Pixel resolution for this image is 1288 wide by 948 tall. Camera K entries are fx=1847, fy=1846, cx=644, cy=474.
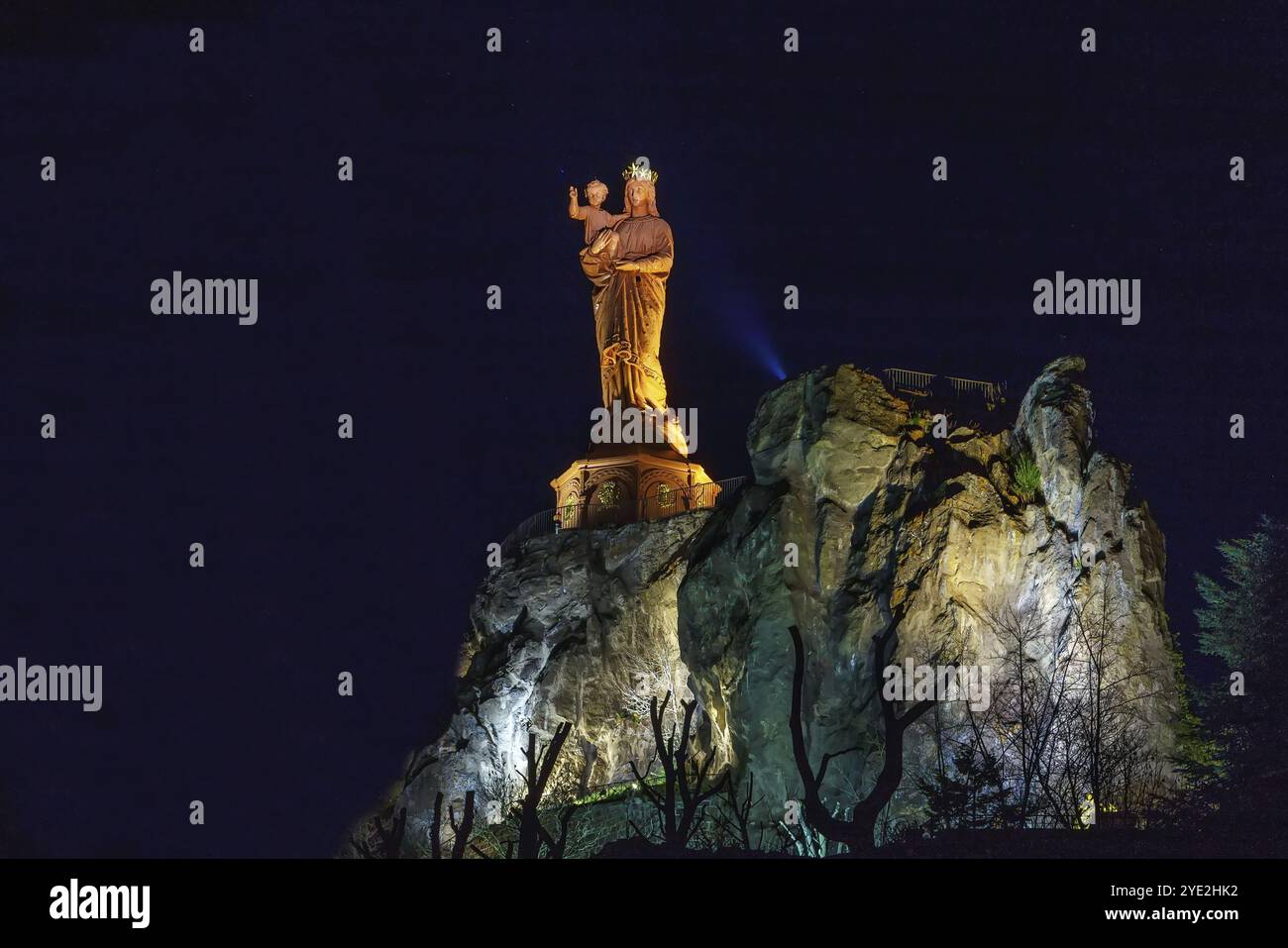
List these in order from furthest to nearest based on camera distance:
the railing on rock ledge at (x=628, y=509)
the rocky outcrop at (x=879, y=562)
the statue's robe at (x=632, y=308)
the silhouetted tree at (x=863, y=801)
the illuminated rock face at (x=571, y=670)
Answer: the statue's robe at (x=632, y=308) < the railing on rock ledge at (x=628, y=509) < the illuminated rock face at (x=571, y=670) < the rocky outcrop at (x=879, y=562) < the silhouetted tree at (x=863, y=801)

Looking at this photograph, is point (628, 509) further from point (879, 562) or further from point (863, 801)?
point (863, 801)

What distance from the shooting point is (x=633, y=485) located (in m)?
55.7

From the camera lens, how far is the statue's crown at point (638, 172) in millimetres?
61719

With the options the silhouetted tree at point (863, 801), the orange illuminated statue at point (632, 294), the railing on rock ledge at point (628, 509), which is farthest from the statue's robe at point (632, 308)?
the silhouetted tree at point (863, 801)

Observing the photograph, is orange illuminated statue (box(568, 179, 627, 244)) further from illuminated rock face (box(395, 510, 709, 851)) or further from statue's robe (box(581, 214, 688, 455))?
illuminated rock face (box(395, 510, 709, 851))

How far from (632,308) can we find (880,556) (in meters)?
17.7

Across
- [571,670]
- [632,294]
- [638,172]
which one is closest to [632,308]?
[632,294]

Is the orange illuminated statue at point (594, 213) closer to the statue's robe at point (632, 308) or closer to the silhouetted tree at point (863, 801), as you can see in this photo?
the statue's robe at point (632, 308)

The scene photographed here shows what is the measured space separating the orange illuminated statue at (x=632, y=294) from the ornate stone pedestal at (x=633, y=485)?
8.56ft

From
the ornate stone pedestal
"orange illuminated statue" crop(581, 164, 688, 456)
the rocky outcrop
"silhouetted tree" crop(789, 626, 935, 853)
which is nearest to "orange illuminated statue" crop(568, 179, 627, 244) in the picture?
"orange illuminated statue" crop(581, 164, 688, 456)

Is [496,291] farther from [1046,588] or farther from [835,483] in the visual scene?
[1046,588]
